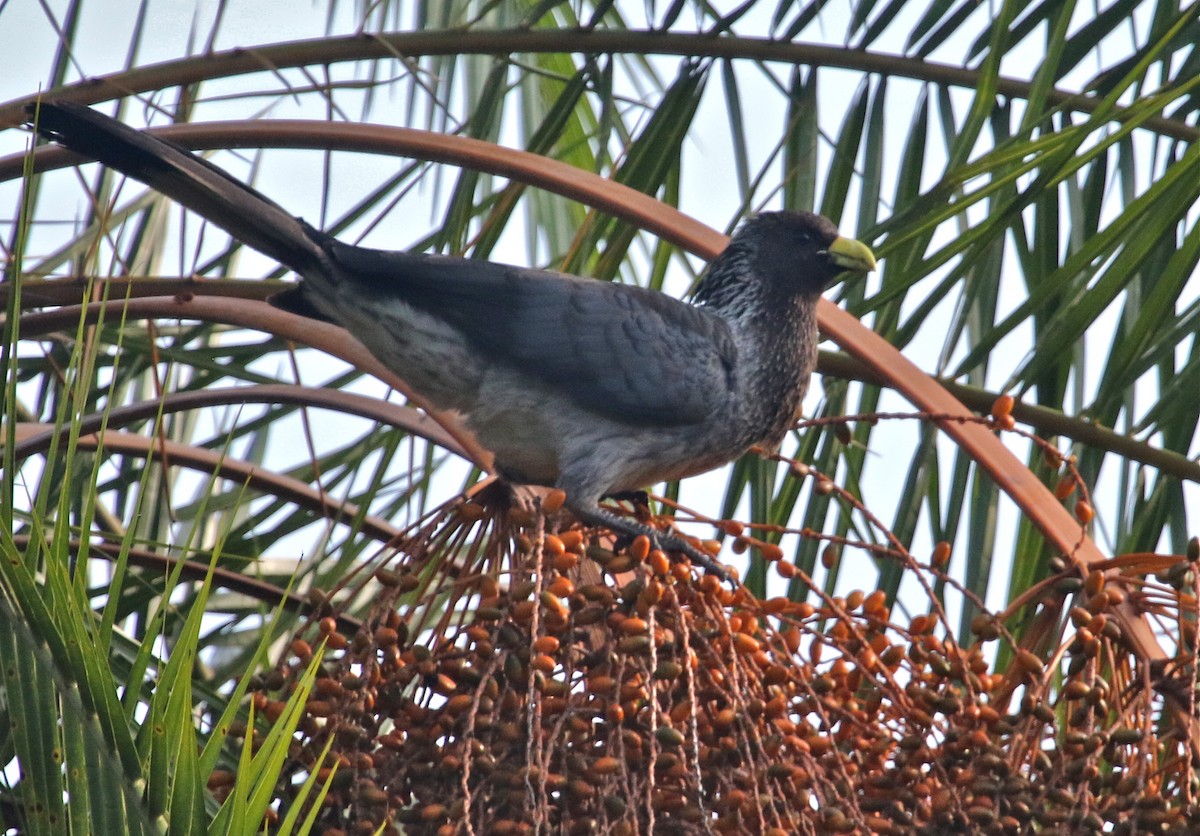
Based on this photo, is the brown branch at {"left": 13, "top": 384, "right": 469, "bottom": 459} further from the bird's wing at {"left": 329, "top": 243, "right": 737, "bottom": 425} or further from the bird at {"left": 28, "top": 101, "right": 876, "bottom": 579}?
the bird's wing at {"left": 329, "top": 243, "right": 737, "bottom": 425}

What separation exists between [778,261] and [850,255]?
223mm

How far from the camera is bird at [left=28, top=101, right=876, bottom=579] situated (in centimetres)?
258

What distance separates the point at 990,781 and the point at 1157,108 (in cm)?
103

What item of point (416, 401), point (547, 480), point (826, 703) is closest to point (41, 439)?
point (416, 401)

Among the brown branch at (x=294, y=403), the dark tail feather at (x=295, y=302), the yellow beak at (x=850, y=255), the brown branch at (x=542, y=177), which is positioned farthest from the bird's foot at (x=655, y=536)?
the yellow beak at (x=850, y=255)

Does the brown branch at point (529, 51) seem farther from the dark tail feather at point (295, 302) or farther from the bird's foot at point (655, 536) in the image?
Result: the bird's foot at point (655, 536)

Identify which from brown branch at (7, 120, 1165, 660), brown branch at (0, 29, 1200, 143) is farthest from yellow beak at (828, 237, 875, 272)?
brown branch at (7, 120, 1165, 660)

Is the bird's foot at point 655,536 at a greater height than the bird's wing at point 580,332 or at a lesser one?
lesser

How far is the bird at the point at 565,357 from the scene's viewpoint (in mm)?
2582

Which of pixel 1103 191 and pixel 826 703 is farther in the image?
pixel 1103 191

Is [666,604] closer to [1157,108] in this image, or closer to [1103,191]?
[1157,108]

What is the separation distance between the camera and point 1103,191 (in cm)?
283

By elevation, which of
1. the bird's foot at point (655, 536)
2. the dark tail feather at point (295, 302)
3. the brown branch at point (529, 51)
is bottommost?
the bird's foot at point (655, 536)

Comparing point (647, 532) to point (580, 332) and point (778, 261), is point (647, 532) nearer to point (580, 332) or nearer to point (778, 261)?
point (580, 332)
